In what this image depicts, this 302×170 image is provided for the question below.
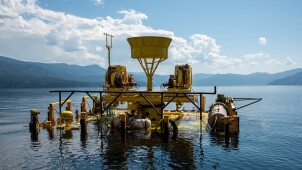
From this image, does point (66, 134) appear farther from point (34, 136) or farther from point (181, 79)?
point (181, 79)

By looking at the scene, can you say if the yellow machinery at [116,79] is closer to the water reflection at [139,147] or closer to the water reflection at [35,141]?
the water reflection at [139,147]

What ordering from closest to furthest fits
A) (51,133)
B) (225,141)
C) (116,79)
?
(225,141) → (51,133) → (116,79)

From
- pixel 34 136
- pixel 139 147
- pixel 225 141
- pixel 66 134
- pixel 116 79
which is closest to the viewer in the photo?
pixel 139 147

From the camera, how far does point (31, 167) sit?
22828 millimetres

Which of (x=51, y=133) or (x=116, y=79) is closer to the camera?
(x=51, y=133)

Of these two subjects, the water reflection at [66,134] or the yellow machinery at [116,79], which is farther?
the yellow machinery at [116,79]

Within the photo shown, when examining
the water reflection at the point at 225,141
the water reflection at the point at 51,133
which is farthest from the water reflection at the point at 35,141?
the water reflection at the point at 225,141

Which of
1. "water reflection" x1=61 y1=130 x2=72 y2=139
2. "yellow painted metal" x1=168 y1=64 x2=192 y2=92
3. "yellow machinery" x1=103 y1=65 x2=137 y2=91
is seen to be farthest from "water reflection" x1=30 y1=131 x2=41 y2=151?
"yellow painted metal" x1=168 y1=64 x2=192 y2=92

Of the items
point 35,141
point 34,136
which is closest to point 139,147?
point 35,141

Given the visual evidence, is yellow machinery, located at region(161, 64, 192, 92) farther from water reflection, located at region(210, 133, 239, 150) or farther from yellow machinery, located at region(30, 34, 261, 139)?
water reflection, located at region(210, 133, 239, 150)

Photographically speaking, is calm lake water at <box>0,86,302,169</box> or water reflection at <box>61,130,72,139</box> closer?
calm lake water at <box>0,86,302,169</box>

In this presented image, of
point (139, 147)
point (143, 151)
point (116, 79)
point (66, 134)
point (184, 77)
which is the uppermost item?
point (184, 77)

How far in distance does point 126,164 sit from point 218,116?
662 inches

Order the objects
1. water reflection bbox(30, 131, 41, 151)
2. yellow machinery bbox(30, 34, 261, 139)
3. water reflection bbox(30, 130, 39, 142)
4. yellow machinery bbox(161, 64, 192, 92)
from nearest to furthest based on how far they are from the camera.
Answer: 1. water reflection bbox(30, 131, 41, 151)
2. water reflection bbox(30, 130, 39, 142)
3. yellow machinery bbox(30, 34, 261, 139)
4. yellow machinery bbox(161, 64, 192, 92)
